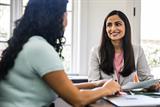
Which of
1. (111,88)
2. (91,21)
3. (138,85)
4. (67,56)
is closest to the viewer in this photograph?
(111,88)

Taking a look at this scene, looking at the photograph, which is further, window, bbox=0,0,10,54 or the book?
window, bbox=0,0,10,54

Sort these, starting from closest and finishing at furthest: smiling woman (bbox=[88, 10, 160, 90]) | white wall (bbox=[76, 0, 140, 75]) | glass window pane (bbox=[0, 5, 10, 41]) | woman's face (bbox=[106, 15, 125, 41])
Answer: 1. smiling woman (bbox=[88, 10, 160, 90])
2. woman's face (bbox=[106, 15, 125, 41])
3. glass window pane (bbox=[0, 5, 10, 41])
4. white wall (bbox=[76, 0, 140, 75])

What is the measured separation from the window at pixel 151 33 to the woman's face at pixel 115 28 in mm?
1030

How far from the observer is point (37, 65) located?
109cm

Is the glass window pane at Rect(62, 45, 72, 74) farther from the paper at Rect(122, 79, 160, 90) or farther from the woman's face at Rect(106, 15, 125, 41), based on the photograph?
the paper at Rect(122, 79, 160, 90)

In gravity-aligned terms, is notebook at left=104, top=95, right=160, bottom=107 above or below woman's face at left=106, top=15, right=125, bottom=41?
below

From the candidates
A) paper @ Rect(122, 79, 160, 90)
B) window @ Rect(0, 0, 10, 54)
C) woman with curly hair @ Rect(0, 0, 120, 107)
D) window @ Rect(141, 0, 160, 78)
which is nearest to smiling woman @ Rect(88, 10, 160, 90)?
paper @ Rect(122, 79, 160, 90)

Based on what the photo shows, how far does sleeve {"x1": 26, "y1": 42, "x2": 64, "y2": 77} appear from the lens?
1.08 metres

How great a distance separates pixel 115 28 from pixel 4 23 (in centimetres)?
132

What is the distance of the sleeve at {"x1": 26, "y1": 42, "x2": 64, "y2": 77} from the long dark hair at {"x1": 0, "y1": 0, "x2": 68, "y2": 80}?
→ 0.08 m

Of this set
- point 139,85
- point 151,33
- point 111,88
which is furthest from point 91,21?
point 111,88

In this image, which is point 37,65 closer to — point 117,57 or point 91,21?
point 117,57

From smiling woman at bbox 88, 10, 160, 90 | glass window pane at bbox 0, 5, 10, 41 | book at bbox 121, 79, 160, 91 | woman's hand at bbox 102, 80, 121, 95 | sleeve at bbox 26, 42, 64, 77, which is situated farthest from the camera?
glass window pane at bbox 0, 5, 10, 41

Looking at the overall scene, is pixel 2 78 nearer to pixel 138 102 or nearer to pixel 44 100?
pixel 44 100
